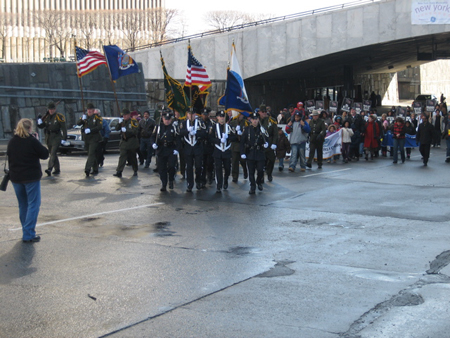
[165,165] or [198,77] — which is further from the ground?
[198,77]

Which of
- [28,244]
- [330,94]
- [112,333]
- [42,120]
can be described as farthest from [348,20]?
[112,333]

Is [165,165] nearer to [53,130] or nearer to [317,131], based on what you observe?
[53,130]

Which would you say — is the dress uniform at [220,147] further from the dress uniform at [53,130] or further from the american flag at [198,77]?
the dress uniform at [53,130]

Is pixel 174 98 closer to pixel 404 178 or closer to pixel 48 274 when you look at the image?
pixel 404 178

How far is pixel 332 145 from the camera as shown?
21391 mm

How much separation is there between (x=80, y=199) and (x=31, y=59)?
233 ft

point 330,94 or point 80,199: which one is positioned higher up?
point 330,94

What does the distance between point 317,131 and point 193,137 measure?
6113 mm

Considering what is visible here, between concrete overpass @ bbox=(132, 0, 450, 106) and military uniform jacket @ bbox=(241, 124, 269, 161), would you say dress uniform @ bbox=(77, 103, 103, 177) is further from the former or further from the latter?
concrete overpass @ bbox=(132, 0, 450, 106)

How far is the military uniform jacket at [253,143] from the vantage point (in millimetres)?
13500

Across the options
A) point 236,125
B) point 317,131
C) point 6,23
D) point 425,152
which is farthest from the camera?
point 6,23

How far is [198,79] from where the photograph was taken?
15.7 metres

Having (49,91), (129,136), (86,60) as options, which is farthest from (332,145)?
(49,91)

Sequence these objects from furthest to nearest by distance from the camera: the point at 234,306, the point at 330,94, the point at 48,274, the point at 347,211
Result: the point at 330,94 → the point at 347,211 → the point at 48,274 → the point at 234,306
